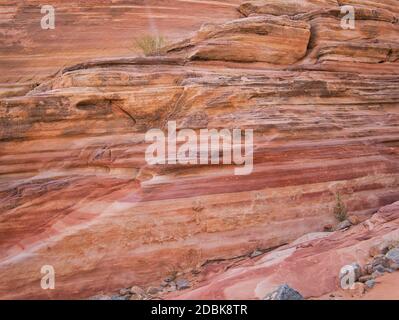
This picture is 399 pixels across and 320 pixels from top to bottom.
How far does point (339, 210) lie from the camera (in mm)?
10367

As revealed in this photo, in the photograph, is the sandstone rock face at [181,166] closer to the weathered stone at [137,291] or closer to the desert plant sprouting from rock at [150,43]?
the weathered stone at [137,291]

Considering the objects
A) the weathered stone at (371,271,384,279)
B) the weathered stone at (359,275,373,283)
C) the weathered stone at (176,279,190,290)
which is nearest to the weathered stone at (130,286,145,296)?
the weathered stone at (176,279,190,290)

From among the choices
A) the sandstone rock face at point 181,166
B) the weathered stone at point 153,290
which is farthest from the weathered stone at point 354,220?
the weathered stone at point 153,290

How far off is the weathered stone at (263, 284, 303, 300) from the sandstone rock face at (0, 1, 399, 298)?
56 centimetres

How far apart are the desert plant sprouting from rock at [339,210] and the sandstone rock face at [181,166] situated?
0.41 feet

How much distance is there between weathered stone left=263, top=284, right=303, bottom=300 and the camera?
6.88m

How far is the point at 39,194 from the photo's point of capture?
30.7 feet

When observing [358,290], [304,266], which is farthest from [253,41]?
[358,290]

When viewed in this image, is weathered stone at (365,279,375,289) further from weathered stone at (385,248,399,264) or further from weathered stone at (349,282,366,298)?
weathered stone at (385,248,399,264)

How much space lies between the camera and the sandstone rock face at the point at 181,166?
895 cm

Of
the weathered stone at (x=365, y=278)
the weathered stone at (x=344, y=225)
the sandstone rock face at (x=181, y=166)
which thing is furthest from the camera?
the weathered stone at (x=344, y=225)

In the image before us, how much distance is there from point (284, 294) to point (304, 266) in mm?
1062

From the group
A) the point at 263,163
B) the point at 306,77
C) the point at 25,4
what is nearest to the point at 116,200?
the point at 263,163

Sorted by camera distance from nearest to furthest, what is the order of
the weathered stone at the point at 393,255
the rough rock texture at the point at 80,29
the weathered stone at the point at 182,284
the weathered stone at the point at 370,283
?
the weathered stone at the point at 370,283 → the weathered stone at the point at 393,255 → the weathered stone at the point at 182,284 → the rough rock texture at the point at 80,29
